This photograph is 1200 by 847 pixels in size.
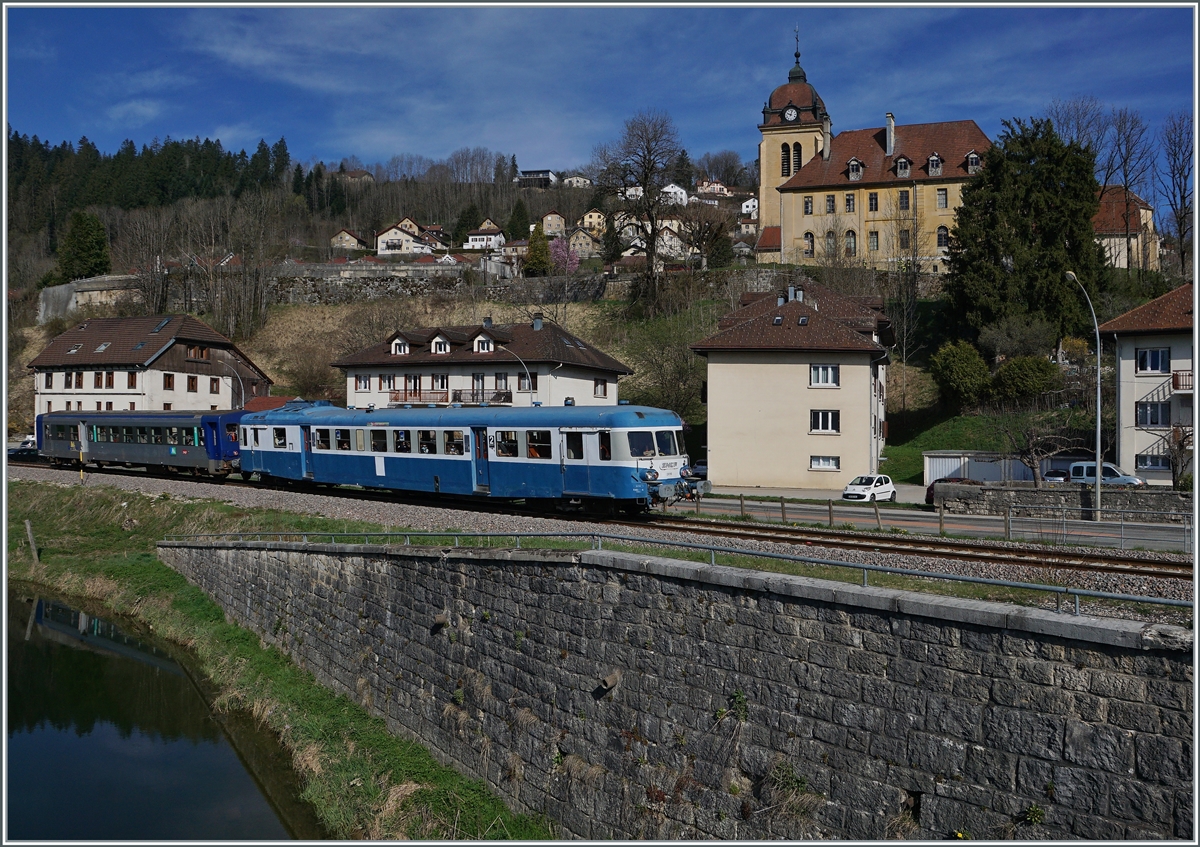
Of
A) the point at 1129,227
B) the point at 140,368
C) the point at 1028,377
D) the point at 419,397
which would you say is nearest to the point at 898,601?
the point at 1028,377

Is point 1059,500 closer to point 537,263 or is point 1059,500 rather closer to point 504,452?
point 504,452

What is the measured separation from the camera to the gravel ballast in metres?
11.0

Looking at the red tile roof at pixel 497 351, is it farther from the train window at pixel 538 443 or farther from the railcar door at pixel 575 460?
Answer: the railcar door at pixel 575 460

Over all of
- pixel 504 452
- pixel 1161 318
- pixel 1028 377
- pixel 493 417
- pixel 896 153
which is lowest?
pixel 504 452

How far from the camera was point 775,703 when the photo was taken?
9727 millimetres

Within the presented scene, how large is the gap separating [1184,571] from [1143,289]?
39915 mm

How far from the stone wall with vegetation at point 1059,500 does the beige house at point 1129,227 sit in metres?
42.4

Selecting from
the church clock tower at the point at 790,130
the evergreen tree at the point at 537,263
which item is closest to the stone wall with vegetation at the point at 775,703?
the evergreen tree at the point at 537,263

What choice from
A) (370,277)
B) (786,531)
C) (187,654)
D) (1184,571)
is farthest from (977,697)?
(370,277)

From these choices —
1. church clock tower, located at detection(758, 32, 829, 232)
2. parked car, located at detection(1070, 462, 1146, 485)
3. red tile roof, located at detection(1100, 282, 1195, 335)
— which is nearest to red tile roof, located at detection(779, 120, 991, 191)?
church clock tower, located at detection(758, 32, 829, 232)

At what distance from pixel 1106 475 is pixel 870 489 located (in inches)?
306

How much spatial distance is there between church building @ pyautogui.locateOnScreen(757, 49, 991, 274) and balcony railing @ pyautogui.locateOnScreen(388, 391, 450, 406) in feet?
95.9

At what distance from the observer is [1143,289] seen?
46219 mm

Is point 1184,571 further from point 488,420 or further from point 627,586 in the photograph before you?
point 488,420
